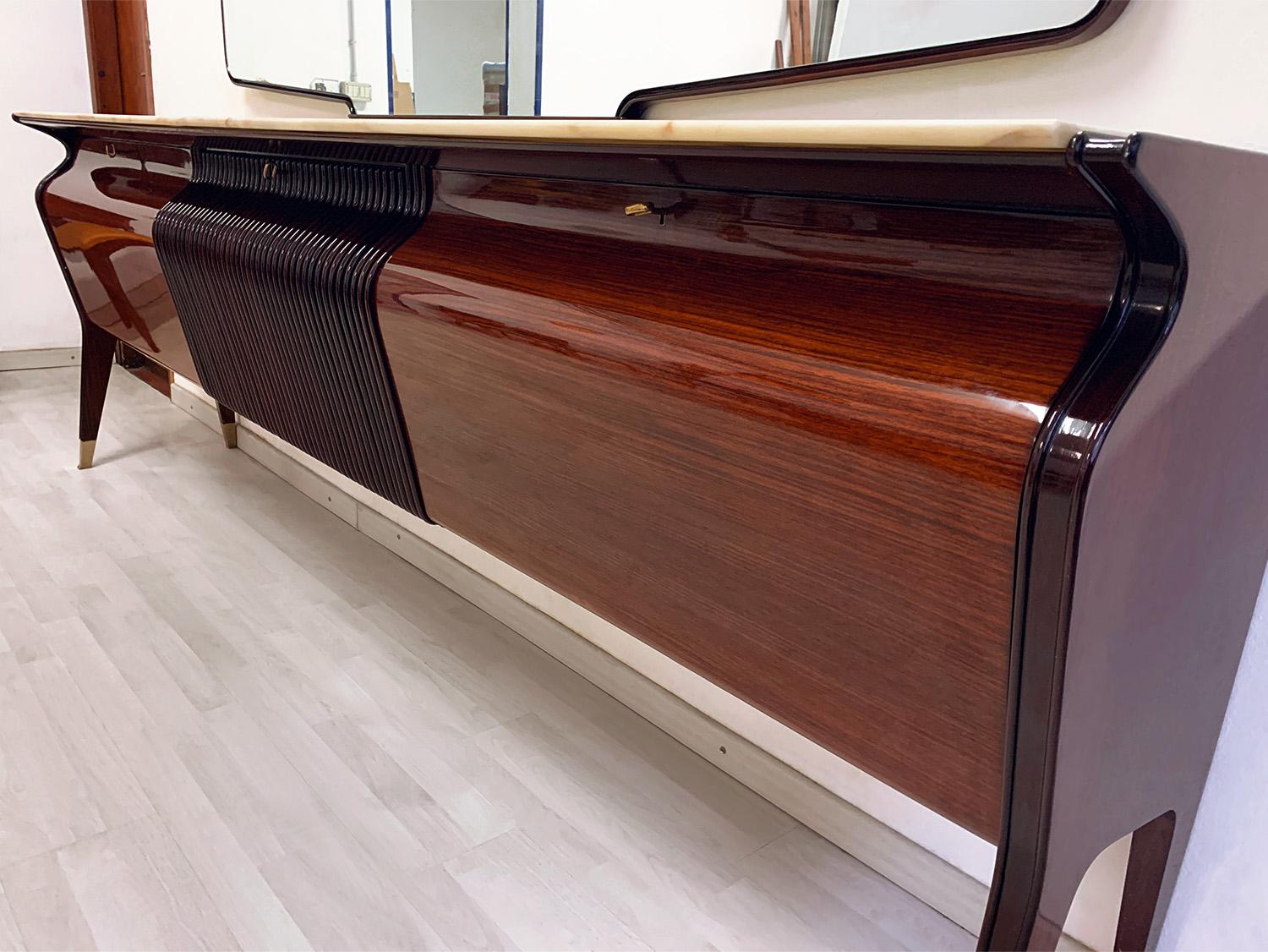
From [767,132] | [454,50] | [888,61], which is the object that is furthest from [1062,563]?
[454,50]

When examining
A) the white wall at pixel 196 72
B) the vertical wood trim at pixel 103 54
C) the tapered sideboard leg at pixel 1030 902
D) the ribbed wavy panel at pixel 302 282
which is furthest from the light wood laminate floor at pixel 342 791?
the vertical wood trim at pixel 103 54

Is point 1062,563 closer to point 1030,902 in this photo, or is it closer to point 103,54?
point 1030,902

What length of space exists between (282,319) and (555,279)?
2.38 ft

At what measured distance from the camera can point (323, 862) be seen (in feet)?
4.09

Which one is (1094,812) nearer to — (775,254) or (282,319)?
(775,254)

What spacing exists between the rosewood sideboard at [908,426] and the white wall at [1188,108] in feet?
0.16

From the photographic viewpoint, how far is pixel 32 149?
3.57 meters

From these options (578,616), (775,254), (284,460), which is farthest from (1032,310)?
(284,460)

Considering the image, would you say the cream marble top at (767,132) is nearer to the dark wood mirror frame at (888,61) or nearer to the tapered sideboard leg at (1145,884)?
the dark wood mirror frame at (888,61)

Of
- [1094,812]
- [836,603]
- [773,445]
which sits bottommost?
[1094,812]

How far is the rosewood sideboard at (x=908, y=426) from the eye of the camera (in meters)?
0.60

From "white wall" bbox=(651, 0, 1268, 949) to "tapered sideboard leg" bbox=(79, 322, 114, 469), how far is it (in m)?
2.19

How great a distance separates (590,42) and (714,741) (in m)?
1.11

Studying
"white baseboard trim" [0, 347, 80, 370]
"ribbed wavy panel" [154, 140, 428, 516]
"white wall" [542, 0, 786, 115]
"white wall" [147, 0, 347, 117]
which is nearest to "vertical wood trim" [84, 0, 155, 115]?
"white wall" [147, 0, 347, 117]
